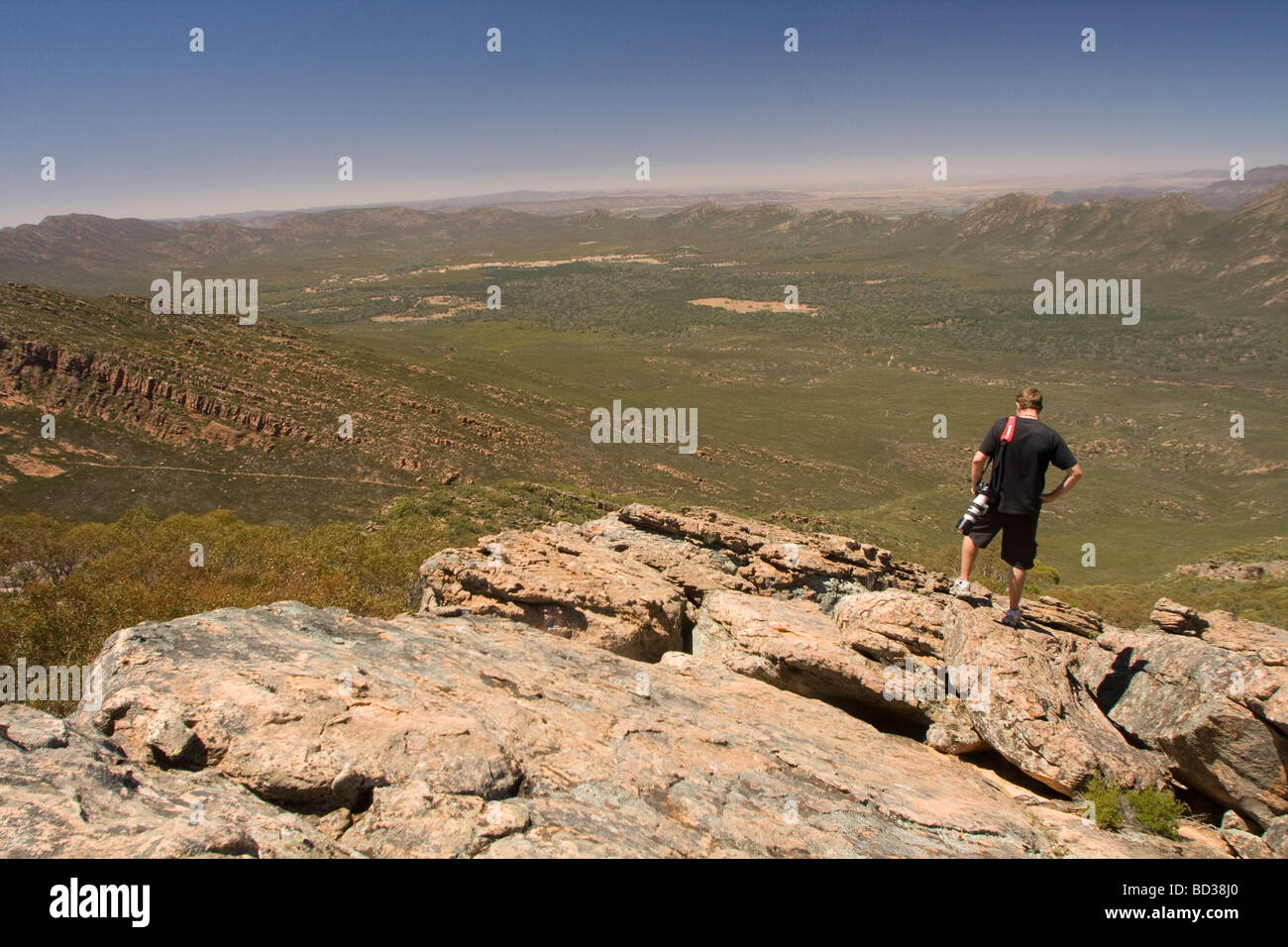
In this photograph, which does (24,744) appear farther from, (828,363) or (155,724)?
(828,363)

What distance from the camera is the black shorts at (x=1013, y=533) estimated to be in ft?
33.0

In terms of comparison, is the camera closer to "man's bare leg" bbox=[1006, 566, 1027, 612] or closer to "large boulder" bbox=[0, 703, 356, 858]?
"man's bare leg" bbox=[1006, 566, 1027, 612]

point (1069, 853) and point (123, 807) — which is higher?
point (123, 807)

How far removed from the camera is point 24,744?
5.88 metres

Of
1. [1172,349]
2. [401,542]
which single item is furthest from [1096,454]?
[401,542]

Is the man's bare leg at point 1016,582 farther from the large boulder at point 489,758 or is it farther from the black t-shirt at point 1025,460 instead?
the large boulder at point 489,758

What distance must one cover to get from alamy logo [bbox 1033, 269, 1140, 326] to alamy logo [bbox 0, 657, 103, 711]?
17058cm

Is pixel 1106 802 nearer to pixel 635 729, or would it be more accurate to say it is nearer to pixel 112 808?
pixel 635 729

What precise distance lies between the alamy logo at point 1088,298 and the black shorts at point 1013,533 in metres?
162

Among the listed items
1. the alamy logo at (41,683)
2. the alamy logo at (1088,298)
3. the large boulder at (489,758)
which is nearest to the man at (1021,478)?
the large boulder at (489,758)

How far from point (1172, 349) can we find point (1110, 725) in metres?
145

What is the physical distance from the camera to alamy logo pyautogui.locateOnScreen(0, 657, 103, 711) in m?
12.8
